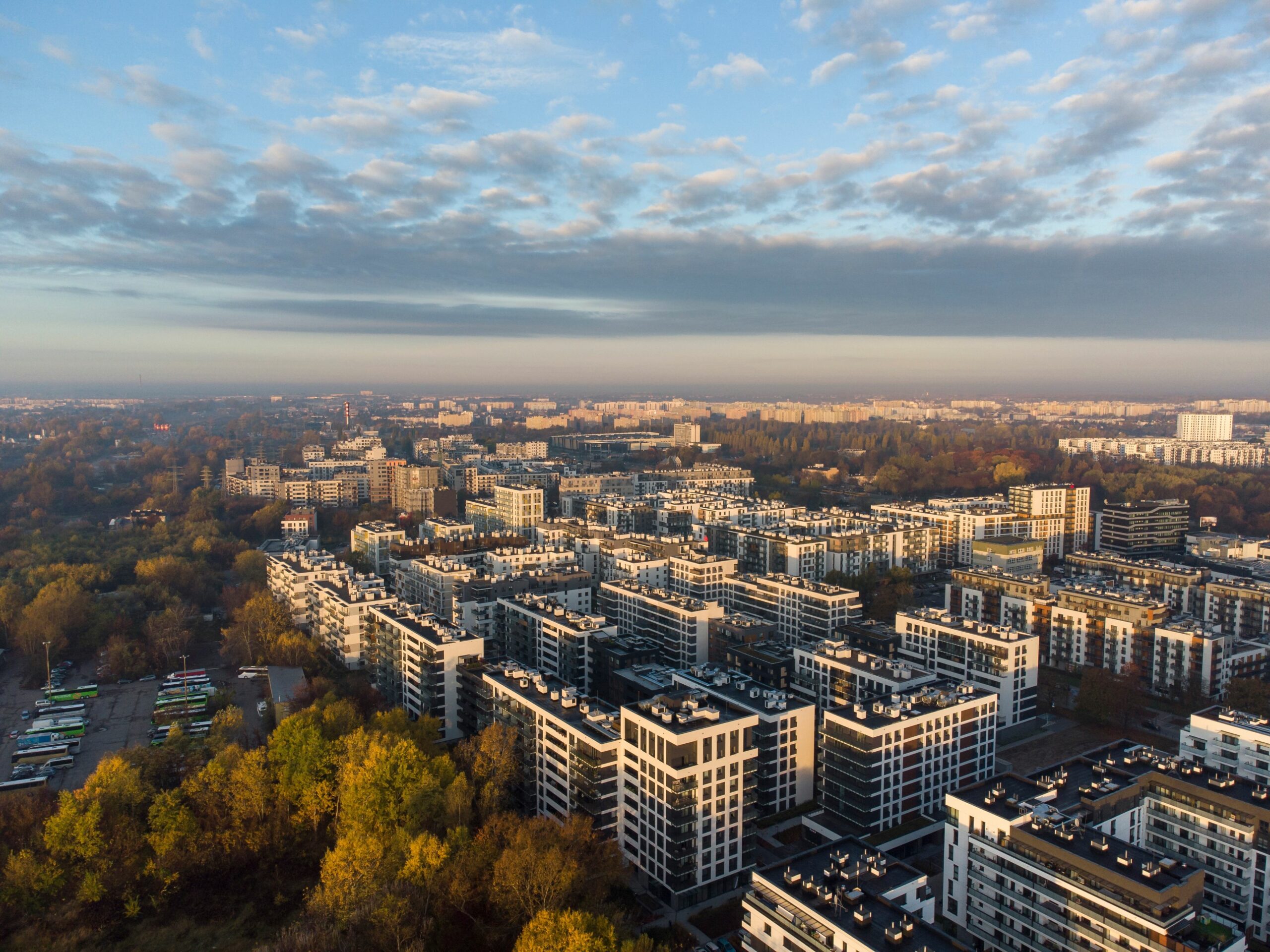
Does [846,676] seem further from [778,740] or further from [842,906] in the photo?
[842,906]

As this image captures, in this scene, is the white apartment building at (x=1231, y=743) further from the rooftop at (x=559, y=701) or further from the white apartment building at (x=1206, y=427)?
the white apartment building at (x=1206, y=427)

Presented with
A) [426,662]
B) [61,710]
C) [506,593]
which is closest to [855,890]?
[426,662]

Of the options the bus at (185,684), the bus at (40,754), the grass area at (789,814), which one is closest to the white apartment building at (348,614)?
the bus at (185,684)

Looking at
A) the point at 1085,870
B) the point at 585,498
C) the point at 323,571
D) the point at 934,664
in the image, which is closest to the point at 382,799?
the point at 1085,870

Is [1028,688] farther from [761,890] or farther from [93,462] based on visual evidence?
[93,462]

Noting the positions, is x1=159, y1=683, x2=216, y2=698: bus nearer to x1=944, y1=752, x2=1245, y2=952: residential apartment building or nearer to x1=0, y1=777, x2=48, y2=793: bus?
x1=0, y1=777, x2=48, y2=793: bus

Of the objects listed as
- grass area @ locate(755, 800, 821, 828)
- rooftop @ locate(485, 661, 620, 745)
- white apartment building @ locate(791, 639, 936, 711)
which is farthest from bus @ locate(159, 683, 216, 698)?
white apartment building @ locate(791, 639, 936, 711)

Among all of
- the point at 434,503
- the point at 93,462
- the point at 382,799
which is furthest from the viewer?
the point at 93,462
